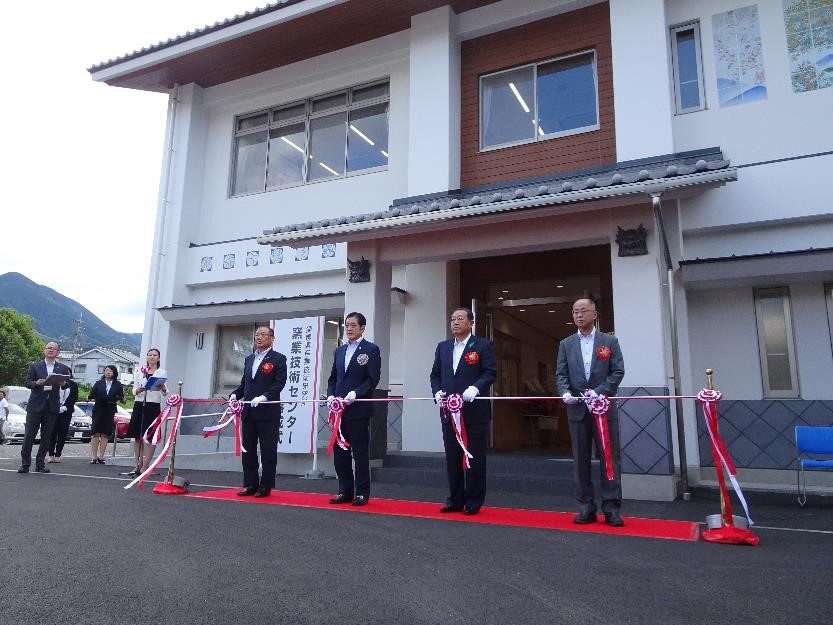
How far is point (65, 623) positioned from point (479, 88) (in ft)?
27.7

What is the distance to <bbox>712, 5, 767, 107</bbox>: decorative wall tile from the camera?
735 cm

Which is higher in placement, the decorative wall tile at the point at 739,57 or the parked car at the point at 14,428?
the decorative wall tile at the point at 739,57

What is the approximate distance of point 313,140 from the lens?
34.7 ft

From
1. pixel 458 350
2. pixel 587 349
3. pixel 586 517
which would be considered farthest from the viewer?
pixel 458 350

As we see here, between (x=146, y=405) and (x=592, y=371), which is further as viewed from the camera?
(x=146, y=405)

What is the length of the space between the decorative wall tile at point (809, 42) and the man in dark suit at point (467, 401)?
17.2 ft

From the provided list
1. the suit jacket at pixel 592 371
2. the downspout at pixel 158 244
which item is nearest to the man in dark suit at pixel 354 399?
the suit jacket at pixel 592 371

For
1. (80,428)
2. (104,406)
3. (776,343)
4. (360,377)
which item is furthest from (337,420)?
(80,428)

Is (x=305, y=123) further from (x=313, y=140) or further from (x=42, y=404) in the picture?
(x=42, y=404)

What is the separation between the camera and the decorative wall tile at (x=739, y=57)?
735cm

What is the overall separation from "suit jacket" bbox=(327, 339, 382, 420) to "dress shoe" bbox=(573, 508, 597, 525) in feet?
6.38

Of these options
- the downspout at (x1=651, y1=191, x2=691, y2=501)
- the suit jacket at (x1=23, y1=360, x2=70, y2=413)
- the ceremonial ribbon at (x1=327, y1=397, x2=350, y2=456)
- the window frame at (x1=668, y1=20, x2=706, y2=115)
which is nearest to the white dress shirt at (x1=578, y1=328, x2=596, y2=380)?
the downspout at (x1=651, y1=191, x2=691, y2=501)

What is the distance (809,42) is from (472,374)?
5.93 metres

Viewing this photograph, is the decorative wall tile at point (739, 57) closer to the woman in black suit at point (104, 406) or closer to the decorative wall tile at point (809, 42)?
the decorative wall tile at point (809, 42)
